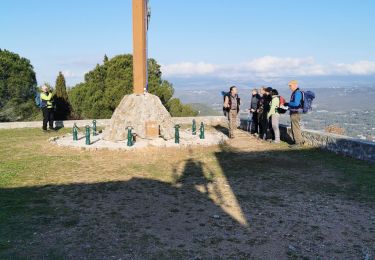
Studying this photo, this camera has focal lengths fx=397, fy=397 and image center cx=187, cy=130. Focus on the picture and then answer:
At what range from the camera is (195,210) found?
6.40 m

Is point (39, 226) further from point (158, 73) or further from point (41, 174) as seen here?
point (158, 73)

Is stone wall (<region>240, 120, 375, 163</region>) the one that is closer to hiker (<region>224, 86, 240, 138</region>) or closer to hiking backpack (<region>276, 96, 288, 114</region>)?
hiking backpack (<region>276, 96, 288, 114</region>)

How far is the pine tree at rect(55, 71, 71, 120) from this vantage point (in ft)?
72.9

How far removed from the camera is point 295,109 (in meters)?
12.2

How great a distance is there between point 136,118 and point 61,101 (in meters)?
10.3

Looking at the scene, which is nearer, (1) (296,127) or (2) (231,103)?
(1) (296,127)

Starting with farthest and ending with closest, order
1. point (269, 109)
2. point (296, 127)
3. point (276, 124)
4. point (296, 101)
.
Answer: point (269, 109), point (276, 124), point (296, 127), point (296, 101)

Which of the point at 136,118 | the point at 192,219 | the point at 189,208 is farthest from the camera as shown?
the point at 136,118

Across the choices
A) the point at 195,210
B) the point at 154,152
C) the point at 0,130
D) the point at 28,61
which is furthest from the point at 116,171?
the point at 28,61

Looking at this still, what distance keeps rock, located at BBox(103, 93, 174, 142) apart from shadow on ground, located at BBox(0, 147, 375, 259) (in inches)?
199

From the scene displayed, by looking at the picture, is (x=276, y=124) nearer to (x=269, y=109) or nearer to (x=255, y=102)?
(x=269, y=109)

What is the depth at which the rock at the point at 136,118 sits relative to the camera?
13.6 m

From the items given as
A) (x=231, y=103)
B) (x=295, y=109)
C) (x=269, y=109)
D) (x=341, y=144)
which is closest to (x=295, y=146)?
(x=295, y=109)

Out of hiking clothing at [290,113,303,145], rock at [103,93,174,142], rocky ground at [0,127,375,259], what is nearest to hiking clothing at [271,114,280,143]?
hiking clothing at [290,113,303,145]
